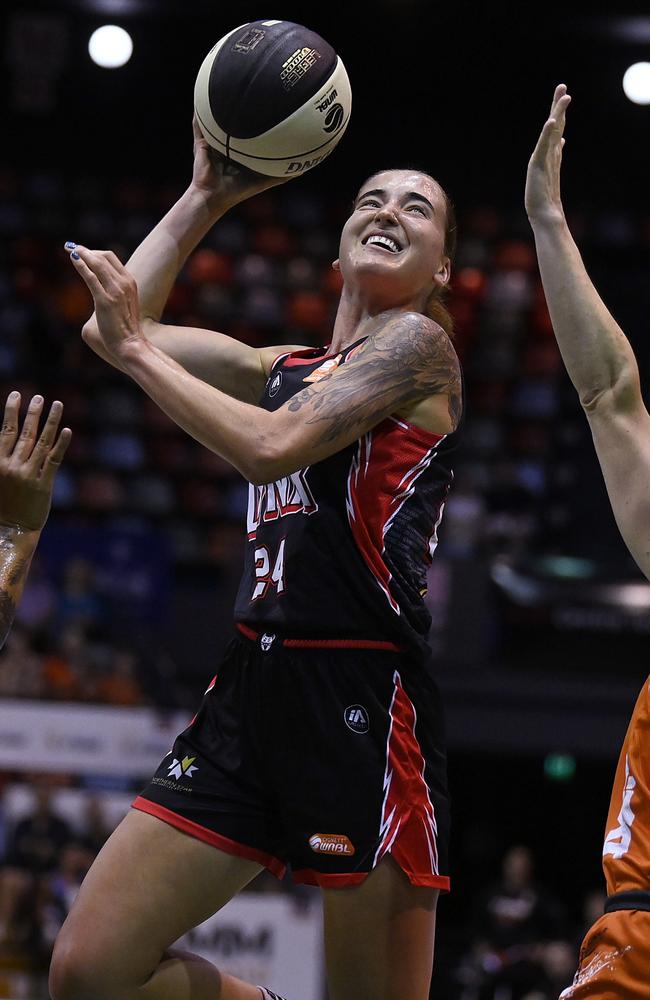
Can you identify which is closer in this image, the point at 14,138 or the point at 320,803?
the point at 320,803

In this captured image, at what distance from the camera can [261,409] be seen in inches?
135

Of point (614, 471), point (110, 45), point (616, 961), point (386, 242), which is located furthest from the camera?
point (110, 45)

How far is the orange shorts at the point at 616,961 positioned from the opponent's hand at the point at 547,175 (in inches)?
62.1

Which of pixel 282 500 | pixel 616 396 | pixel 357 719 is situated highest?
pixel 616 396

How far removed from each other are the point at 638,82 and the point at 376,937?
42.7 ft

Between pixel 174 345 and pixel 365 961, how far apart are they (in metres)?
1.77

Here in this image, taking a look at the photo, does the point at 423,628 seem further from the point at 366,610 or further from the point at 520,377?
→ the point at 520,377

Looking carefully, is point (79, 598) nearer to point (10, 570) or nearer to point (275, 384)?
point (10, 570)

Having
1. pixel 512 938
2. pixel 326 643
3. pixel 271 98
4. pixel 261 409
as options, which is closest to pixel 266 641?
pixel 326 643

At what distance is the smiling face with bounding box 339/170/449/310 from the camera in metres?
3.70

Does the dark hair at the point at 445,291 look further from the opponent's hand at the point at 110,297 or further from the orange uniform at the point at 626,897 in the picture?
the orange uniform at the point at 626,897

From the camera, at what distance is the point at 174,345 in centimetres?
395

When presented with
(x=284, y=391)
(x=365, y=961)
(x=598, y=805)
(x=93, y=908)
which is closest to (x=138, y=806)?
(x=93, y=908)

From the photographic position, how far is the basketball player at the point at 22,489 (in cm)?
362
